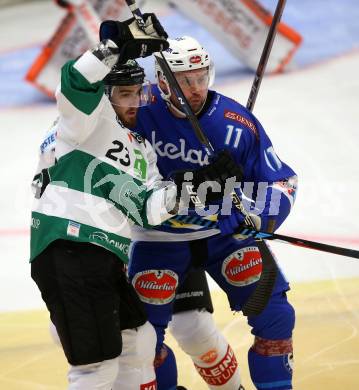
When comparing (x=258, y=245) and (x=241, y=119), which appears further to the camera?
(x=258, y=245)

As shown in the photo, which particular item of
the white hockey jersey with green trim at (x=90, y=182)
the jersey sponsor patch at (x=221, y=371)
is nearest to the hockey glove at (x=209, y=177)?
the white hockey jersey with green trim at (x=90, y=182)

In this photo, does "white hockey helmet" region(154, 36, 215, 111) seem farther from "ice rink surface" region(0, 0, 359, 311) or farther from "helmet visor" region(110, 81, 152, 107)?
"ice rink surface" region(0, 0, 359, 311)

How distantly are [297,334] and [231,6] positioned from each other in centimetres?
422

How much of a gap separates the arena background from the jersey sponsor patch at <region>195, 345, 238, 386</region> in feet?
0.75

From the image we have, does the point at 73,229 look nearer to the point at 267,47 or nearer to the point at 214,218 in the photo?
the point at 214,218

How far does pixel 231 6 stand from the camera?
8.00m

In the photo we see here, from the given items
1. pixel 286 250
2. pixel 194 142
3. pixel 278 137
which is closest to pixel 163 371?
pixel 194 142

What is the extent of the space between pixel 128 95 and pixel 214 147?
0.42 meters

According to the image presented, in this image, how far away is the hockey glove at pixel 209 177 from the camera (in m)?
3.19

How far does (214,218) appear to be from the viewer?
11.5ft

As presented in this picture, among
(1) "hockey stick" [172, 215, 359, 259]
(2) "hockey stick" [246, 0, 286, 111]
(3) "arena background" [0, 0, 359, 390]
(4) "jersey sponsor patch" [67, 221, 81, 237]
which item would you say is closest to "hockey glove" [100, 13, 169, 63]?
(4) "jersey sponsor patch" [67, 221, 81, 237]

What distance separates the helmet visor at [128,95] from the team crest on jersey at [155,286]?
0.63 meters

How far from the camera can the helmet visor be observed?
3.22 m

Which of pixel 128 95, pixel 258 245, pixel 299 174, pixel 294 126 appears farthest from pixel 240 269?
pixel 294 126
